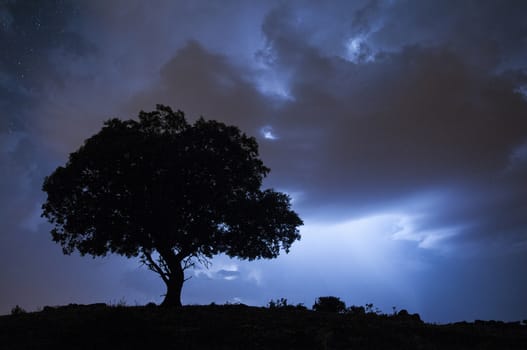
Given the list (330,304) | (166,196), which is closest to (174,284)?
(166,196)

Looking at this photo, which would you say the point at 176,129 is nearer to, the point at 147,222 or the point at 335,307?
the point at 147,222

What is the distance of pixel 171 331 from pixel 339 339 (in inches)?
288

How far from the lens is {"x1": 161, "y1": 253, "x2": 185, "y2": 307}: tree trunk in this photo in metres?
29.6

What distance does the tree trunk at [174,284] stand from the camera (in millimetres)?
29555

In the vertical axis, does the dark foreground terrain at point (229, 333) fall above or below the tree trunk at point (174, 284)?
below

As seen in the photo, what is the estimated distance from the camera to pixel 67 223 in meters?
29.6

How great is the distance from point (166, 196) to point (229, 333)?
1544 centimetres

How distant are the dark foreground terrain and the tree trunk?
25.5 ft

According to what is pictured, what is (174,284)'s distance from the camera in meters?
30.2

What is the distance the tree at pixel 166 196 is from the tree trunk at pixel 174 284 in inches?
3.0

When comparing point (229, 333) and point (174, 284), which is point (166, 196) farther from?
point (229, 333)

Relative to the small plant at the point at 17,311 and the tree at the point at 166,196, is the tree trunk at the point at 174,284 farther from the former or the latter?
the small plant at the point at 17,311

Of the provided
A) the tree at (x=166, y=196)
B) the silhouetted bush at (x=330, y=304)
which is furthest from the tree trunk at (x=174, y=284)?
the silhouetted bush at (x=330, y=304)

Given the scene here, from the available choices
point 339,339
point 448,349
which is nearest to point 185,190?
point 339,339
